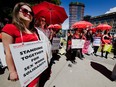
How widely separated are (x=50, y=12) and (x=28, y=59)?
9.13 feet

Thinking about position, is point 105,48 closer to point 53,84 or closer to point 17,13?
point 53,84

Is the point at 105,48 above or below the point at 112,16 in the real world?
below

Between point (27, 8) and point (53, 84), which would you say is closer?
point (27, 8)

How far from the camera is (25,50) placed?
1.78 m

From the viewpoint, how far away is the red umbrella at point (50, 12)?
4.26m

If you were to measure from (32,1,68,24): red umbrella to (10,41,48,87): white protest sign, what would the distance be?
229cm

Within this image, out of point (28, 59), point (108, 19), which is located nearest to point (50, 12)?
point (28, 59)

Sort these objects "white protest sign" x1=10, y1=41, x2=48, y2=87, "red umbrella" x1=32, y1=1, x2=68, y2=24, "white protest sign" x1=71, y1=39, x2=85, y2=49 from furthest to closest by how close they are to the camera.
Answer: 1. "white protest sign" x1=71, y1=39, x2=85, y2=49
2. "red umbrella" x1=32, y1=1, x2=68, y2=24
3. "white protest sign" x1=10, y1=41, x2=48, y2=87

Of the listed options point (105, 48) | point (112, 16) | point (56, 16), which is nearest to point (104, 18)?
point (112, 16)

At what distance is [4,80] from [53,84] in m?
1.50

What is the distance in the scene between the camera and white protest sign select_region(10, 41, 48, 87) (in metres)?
1.62

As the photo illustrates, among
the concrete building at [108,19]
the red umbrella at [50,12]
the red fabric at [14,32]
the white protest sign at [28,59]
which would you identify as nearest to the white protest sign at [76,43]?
the red umbrella at [50,12]

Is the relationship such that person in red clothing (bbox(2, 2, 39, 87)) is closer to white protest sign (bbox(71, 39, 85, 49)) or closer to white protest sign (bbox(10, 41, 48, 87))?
white protest sign (bbox(10, 41, 48, 87))

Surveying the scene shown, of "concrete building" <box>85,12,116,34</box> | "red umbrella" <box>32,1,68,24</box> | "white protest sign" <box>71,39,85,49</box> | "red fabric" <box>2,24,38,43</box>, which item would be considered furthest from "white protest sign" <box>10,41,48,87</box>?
"concrete building" <box>85,12,116,34</box>
